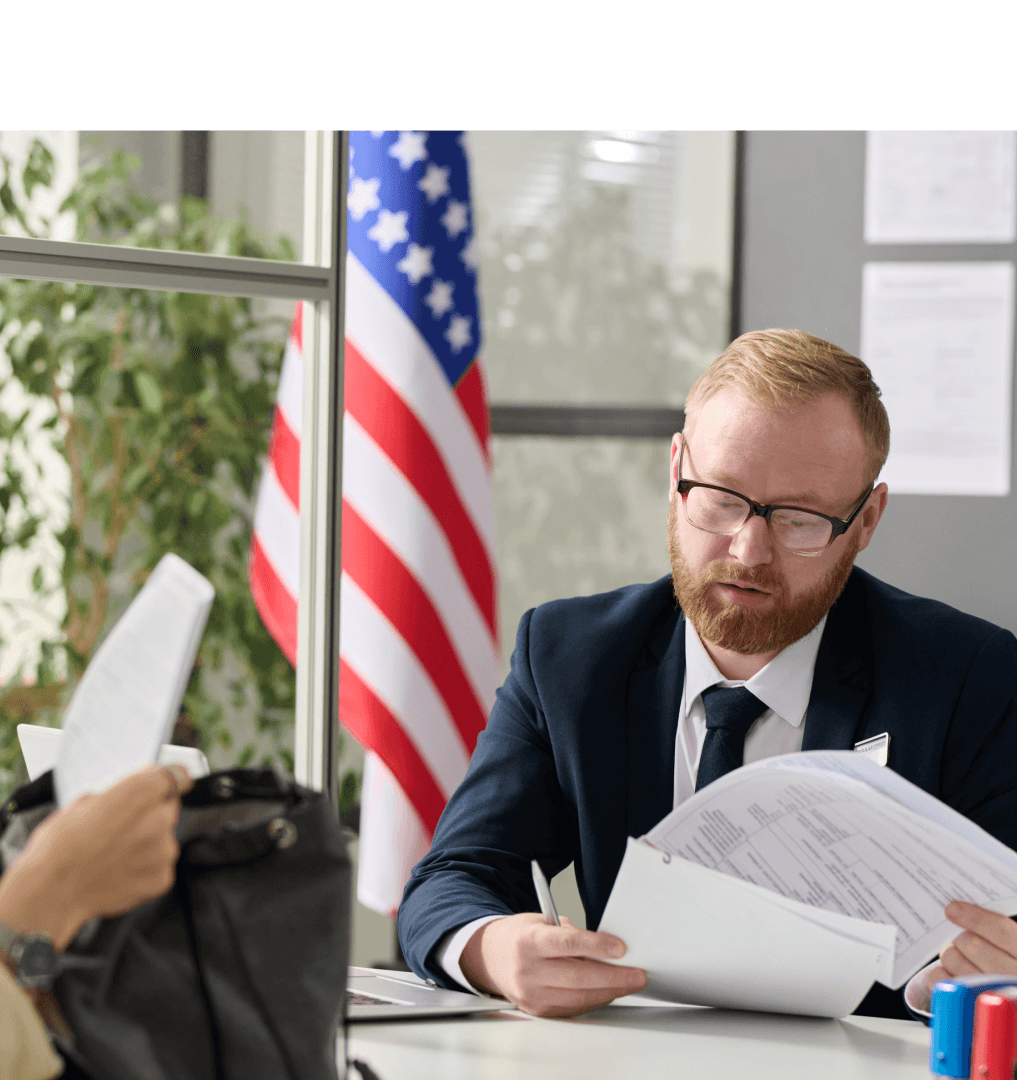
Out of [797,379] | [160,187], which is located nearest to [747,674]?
[797,379]

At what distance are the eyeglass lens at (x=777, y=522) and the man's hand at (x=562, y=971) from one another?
0.48 meters

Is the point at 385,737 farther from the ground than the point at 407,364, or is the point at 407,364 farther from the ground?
the point at 407,364

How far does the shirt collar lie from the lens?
137 centimetres

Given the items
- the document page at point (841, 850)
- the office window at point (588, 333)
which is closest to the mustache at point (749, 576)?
the document page at point (841, 850)

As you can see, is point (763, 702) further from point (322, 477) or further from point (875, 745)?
point (322, 477)

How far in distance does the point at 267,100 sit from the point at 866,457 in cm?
87

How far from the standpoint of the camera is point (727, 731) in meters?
1.36

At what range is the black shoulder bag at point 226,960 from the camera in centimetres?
70

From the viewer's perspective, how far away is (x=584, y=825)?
1422 mm

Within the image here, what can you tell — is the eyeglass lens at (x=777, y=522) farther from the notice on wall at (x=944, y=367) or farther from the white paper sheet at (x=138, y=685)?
the notice on wall at (x=944, y=367)

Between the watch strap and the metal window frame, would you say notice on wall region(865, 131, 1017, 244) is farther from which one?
the watch strap

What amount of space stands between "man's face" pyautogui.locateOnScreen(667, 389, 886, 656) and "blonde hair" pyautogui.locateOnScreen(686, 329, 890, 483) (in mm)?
14

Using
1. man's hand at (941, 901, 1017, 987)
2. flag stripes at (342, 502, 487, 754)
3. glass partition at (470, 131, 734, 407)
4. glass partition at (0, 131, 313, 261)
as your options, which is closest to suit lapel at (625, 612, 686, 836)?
man's hand at (941, 901, 1017, 987)

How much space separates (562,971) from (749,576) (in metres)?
0.49
